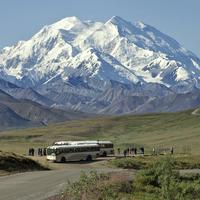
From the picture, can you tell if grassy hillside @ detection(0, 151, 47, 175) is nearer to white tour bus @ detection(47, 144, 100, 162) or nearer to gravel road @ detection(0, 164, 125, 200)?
gravel road @ detection(0, 164, 125, 200)

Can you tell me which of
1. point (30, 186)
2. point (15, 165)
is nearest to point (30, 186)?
point (30, 186)

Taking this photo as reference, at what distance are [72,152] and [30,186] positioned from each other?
50.8 m

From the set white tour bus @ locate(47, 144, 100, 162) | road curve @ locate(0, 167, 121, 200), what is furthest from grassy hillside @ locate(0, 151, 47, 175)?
white tour bus @ locate(47, 144, 100, 162)

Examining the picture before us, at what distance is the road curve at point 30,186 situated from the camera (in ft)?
165

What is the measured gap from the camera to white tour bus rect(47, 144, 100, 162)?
350ft

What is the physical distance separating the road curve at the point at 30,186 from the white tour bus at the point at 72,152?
106ft

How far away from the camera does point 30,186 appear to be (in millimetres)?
58594

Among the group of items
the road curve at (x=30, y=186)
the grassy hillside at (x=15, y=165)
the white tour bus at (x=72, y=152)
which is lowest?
the road curve at (x=30, y=186)

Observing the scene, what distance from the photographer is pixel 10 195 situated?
167 ft

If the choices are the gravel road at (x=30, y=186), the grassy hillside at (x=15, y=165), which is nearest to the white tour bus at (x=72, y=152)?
the grassy hillside at (x=15, y=165)

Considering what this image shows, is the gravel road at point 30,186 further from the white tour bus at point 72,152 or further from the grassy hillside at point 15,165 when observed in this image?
the white tour bus at point 72,152

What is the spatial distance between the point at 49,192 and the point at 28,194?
1.79 metres

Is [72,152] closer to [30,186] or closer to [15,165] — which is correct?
[15,165]

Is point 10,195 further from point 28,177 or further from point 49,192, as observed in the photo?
point 28,177
